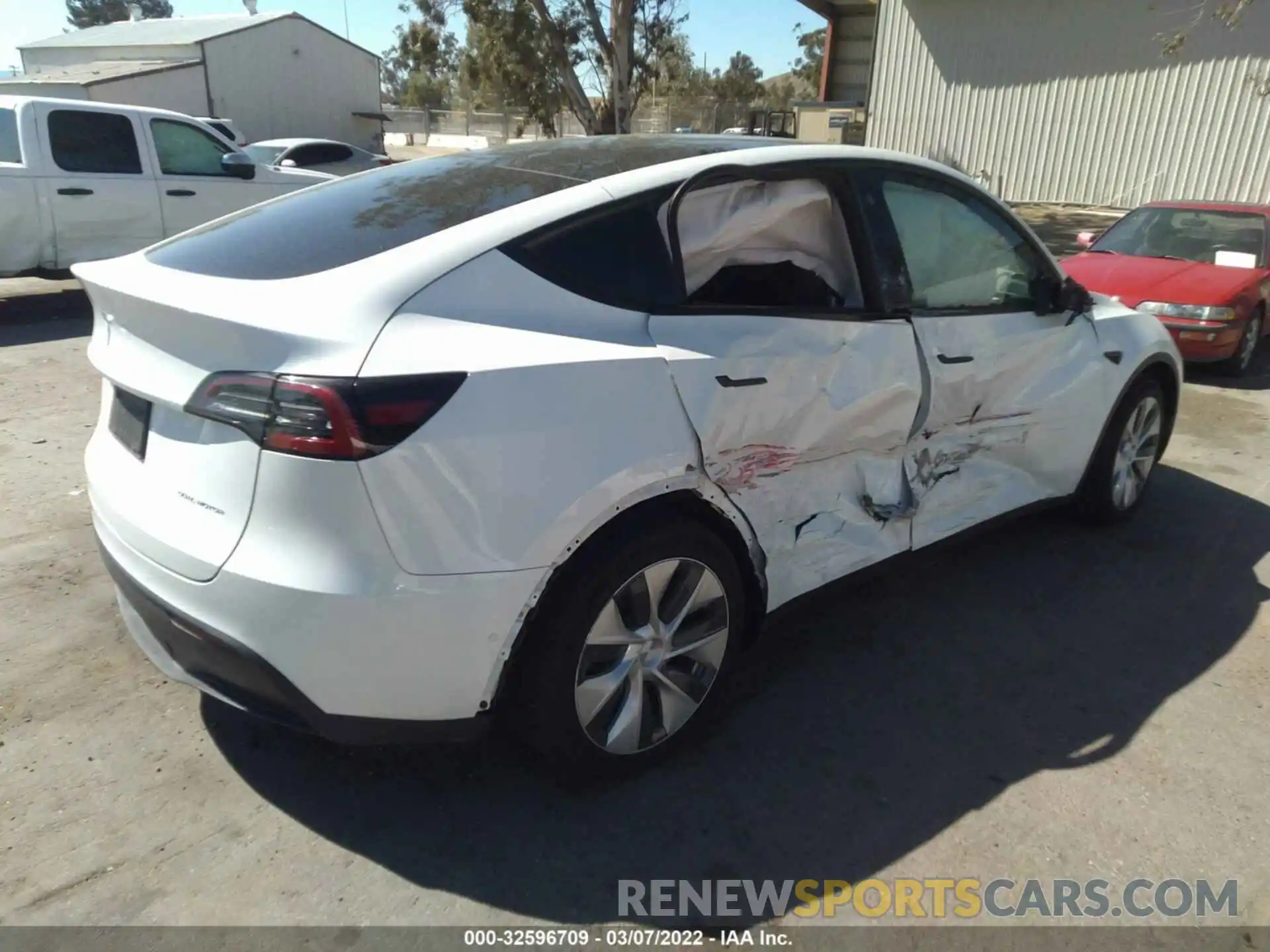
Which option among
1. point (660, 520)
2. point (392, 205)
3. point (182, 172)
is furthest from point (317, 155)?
point (660, 520)

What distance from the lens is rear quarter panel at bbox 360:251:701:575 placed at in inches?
85.0

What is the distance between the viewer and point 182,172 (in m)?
9.62

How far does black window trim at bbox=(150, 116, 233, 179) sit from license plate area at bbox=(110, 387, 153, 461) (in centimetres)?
790

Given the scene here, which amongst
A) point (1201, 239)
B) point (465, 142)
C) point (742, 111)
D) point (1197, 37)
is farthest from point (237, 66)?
point (1201, 239)

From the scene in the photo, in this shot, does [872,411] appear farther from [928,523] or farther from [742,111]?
[742,111]

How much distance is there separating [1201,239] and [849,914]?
845 centimetres

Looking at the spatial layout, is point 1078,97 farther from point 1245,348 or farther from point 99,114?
point 99,114

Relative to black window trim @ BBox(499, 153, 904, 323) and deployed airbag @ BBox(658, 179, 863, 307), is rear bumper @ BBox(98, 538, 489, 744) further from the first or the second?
deployed airbag @ BBox(658, 179, 863, 307)

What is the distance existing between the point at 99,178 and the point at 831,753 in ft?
29.6

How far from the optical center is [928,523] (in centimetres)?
357

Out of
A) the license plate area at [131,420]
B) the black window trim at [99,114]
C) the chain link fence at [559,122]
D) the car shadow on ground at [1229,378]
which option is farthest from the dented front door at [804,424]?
the chain link fence at [559,122]

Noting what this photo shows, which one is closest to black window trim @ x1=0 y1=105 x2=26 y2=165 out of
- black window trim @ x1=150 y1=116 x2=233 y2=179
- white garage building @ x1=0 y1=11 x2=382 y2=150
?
black window trim @ x1=150 y1=116 x2=233 y2=179

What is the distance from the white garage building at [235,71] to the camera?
107 feet

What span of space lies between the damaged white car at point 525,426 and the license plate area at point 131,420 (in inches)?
0.6
